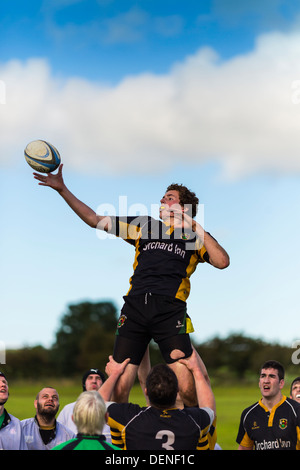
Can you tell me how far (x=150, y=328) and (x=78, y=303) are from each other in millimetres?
116690

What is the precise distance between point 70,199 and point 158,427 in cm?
325

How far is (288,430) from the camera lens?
9.61 metres

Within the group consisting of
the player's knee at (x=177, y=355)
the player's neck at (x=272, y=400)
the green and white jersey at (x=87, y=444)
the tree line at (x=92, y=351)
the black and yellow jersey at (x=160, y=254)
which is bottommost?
the green and white jersey at (x=87, y=444)

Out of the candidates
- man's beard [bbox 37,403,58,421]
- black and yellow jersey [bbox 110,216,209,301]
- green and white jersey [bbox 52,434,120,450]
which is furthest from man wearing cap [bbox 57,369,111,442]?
green and white jersey [bbox 52,434,120,450]

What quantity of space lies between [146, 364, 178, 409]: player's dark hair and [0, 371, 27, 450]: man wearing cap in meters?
3.91

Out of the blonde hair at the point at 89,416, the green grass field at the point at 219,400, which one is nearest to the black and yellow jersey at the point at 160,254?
the blonde hair at the point at 89,416

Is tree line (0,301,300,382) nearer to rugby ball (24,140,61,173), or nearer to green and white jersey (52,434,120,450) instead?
rugby ball (24,140,61,173)

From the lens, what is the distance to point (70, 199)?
8.11 meters

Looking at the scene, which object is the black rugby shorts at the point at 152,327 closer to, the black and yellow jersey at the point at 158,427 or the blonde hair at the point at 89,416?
the black and yellow jersey at the point at 158,427

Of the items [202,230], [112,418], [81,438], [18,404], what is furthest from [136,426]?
[18,404]

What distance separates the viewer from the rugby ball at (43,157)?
326 inches

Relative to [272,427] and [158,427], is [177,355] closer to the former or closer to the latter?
[158,427]

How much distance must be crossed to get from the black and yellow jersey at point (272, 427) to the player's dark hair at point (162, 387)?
156 inches
